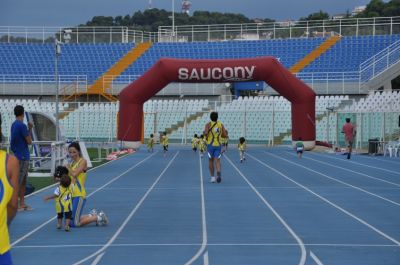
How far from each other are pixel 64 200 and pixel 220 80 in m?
23.1

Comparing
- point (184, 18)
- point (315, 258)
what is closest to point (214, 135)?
point (315, 258)

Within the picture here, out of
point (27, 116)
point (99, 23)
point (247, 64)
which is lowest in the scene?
point (27, 116)

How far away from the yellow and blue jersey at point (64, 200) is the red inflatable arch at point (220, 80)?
22.2 m

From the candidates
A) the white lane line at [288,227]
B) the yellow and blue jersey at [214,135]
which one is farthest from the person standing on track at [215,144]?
the white lane line at [288,227]

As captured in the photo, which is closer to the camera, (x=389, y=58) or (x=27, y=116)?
(x=27, y=116)

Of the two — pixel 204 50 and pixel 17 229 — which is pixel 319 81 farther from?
pixel 17 229

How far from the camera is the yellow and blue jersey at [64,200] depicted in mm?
11172

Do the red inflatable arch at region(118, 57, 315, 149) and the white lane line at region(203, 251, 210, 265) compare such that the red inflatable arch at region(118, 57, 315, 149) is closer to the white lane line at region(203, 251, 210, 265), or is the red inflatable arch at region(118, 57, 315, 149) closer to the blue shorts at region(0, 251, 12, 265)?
the white lane line at region(203, 251, 210, 265)

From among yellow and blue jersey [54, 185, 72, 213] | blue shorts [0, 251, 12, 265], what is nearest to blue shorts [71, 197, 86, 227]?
yellow and blue jersey [54, 185, 72, 213]

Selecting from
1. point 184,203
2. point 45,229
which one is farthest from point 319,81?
point 45,229

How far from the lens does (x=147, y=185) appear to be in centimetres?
1855

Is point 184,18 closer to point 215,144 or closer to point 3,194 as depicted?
point 215,144

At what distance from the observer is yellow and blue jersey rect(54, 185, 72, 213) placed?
11.2m

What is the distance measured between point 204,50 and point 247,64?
22631 millimetres
